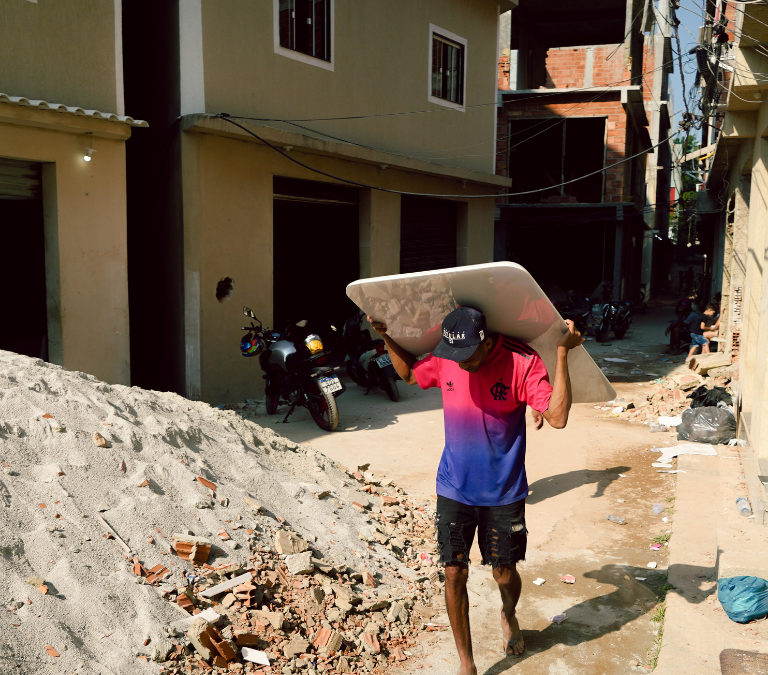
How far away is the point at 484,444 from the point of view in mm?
3105

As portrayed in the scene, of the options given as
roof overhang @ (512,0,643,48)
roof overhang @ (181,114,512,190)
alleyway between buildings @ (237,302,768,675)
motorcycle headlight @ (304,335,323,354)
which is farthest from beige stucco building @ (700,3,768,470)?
roof overhang @ (512,0,643,48)

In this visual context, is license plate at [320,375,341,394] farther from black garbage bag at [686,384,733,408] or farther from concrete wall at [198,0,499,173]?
black garbage bag at [686,384,733,408]

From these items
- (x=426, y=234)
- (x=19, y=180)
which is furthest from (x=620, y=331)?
(x=19, y=180)

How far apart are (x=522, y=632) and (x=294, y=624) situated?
123cm

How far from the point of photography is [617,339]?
16891mm

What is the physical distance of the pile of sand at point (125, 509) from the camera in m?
2.89

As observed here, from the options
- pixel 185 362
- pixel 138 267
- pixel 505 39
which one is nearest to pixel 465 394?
pixel 185 362

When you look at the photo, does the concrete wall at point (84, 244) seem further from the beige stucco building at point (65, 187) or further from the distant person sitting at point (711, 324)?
the distant person sitting at point (711, 324)

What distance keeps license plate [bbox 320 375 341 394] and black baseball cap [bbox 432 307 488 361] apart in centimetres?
463

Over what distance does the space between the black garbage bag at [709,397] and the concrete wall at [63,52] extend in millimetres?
7281

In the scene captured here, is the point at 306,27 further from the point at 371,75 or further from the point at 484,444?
the point at 484,444

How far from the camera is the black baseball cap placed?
2.99 meters

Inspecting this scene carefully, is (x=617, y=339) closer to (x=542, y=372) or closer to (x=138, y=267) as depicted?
(x=138, y=267)

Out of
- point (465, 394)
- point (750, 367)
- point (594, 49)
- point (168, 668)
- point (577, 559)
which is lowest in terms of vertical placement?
point (577, 559)
